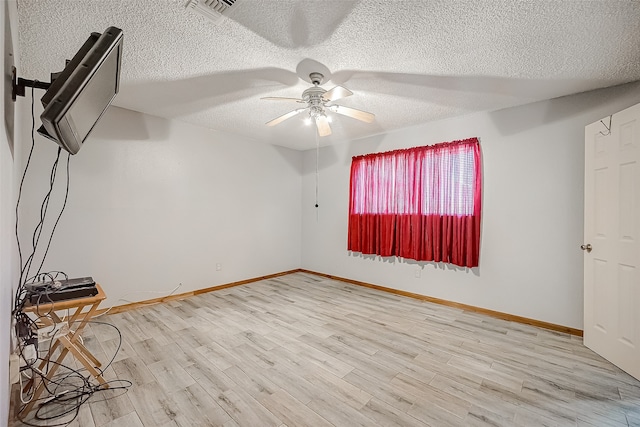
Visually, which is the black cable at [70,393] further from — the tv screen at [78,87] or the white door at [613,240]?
the white door at [613,240]

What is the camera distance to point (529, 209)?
123 inches

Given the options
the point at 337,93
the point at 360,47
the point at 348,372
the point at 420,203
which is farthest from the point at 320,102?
the point at 348,372

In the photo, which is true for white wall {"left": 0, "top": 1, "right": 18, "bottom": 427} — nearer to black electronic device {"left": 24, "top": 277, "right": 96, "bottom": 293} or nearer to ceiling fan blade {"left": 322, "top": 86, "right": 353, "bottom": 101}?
black electronic device {"left": 24, "top": 277, "right": 96, "bottom": 293}

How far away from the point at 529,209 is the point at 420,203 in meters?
1.23

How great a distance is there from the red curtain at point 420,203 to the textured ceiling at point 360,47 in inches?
32.5

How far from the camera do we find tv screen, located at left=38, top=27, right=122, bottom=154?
3.43ft

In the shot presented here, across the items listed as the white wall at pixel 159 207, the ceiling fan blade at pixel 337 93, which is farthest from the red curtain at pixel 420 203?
the ceiling fan blade at pixel 337 93

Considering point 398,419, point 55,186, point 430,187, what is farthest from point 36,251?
point 430,187

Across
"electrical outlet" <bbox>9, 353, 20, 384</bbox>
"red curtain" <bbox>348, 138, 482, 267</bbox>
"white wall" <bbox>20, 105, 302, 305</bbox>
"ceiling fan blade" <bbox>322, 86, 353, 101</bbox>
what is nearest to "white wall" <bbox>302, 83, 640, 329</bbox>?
"red curtain" <bbox>348, 138, 482, 267</bbox>

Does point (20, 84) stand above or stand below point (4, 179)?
above

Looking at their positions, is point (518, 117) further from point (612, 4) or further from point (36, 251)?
point (36, 251)

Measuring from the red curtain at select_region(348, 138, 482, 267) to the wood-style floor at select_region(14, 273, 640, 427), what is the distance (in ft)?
2.95

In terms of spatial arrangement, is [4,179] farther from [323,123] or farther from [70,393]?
[323,123]

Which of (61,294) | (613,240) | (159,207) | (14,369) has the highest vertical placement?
(159,207)
